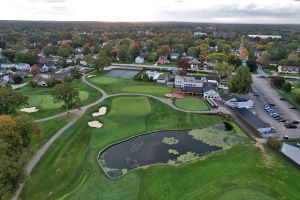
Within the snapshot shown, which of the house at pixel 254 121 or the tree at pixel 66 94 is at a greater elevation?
the tree at pixel 66 94

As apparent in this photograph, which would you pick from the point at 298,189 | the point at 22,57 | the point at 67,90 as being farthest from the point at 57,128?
the point at 22,57

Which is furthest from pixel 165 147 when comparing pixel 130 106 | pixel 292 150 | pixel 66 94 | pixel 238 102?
pixel 238 102

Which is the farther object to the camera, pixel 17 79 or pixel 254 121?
pixel 17 79

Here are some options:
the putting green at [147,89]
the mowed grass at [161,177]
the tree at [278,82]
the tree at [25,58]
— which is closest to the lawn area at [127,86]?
the putting green at [147,89]

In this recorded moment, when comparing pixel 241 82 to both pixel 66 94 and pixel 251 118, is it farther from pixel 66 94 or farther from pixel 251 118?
pixel 66 94

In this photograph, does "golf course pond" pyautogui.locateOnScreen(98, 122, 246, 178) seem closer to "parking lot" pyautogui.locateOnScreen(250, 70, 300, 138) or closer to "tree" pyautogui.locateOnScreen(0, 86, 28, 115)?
"parking lot" pyautogui.locateOnScreen(250, 70, 300, 138)

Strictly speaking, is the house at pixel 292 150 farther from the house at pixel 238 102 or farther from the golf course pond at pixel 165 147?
the house at pixel 238 102

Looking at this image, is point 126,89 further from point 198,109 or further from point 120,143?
point 120,143
